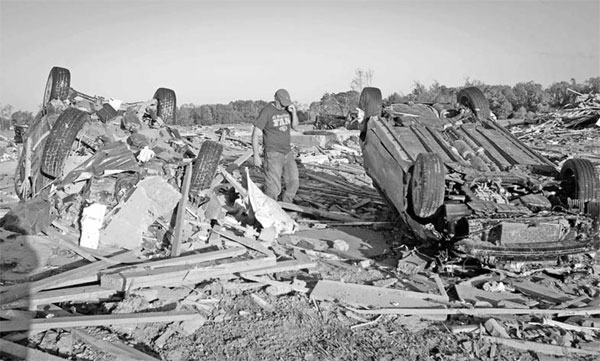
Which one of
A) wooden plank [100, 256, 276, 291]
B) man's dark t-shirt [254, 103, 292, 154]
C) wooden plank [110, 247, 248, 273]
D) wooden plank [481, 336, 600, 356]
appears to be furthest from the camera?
man's dark t-shirt [254, 103, 292, 154]

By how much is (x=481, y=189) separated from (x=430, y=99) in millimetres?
22723

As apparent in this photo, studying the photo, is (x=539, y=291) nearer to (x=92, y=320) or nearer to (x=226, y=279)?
(x=226, y=279)

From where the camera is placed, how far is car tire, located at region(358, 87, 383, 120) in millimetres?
6969

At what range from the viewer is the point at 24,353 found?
3.22 metres

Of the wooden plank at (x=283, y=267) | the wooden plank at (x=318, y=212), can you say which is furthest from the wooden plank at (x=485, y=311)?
the wooden plank at (x=318, y=212)

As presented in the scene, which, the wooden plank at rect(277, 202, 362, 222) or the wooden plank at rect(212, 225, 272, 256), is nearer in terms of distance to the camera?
the wooden plank at rect(212, 225, 272, 256)

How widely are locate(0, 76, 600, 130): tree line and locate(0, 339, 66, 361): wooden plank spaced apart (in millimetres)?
22321

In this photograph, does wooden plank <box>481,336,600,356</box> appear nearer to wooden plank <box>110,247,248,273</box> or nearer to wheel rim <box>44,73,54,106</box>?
wooden plank <box>110,247,248,273</box>

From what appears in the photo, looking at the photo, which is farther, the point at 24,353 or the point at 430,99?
the point at 430,99

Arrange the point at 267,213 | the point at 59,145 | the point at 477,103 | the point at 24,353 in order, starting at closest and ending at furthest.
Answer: the point at 24,353 → the point at 59,145 → the point at 267,213 → the point at 477,103

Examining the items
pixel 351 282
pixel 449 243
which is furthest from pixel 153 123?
pixel 449 243

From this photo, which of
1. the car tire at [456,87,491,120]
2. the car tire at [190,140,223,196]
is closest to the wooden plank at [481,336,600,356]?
the car tire at [190,140,223,196]

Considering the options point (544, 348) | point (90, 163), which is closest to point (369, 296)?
point (544, 348)

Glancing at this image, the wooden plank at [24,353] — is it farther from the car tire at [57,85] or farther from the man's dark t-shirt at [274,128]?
the car tire at [57,85]
